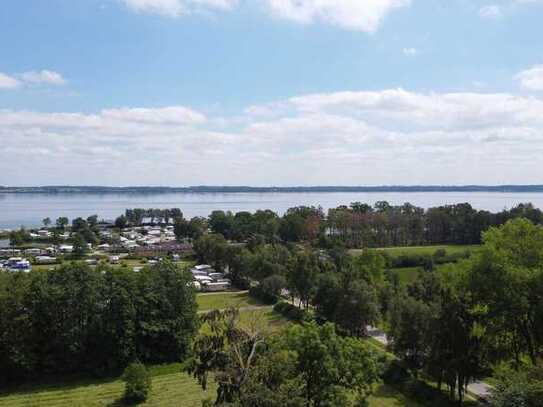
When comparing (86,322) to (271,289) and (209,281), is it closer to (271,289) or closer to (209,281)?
(271,289)

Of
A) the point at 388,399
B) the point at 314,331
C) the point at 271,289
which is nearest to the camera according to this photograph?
the point at 314,331

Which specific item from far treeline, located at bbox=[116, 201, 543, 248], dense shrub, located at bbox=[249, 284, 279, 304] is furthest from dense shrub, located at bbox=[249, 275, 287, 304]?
far treeline, located at bbox=[116, 201, 543, 248]

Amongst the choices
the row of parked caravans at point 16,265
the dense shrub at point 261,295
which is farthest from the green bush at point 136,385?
the row of parked caravans at point 16,265

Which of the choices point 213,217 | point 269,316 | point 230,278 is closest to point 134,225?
point 213,217

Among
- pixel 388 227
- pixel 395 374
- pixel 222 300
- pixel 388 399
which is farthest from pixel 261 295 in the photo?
pixel 388 227

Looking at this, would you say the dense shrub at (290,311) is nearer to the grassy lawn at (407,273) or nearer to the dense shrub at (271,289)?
the dense shrub at (271,289)

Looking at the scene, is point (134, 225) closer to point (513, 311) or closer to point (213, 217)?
point (213, 217)

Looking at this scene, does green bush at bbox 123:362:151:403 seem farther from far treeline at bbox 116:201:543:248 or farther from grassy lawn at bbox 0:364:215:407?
far treeline at bbox 116:201:543:248
